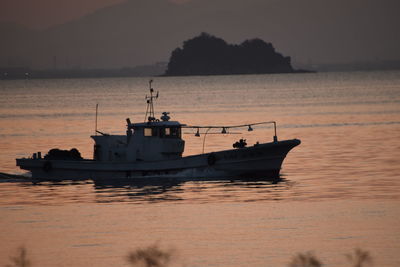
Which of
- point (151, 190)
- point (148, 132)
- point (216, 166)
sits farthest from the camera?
point (148, 132)

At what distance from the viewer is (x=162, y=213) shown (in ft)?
120

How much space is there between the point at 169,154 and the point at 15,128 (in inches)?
2062

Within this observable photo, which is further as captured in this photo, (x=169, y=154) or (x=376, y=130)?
(x=376, y=130)

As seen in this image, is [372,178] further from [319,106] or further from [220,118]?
[319,106]

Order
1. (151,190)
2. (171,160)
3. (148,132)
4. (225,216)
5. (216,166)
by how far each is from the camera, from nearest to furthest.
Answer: (225,216), (151,190), (171,160), (216,166), (148,132)

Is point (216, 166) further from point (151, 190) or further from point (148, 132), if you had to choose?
point (151, 190)

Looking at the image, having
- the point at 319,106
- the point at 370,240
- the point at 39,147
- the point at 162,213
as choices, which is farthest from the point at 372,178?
the point at 319,106

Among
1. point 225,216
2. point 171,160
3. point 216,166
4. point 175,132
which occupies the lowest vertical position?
point 225,216

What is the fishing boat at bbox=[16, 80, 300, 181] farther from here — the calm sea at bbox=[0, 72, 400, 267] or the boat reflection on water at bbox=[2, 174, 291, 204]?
the calm sea at bbox=[0, 72, 400, 267]

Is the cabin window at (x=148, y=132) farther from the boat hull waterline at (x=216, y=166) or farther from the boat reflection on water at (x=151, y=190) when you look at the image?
the boat reflection on water at (x=151, y=190)

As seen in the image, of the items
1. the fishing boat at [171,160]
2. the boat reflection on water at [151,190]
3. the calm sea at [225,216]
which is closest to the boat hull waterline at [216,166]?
the fishing boat at [171,160]

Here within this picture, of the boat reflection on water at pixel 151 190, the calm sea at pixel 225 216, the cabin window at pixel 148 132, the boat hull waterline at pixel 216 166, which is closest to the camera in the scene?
the calm sea at pixel 225 216

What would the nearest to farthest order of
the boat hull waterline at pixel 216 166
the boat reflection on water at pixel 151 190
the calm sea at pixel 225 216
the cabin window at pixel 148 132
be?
the calm sea at pixel 225 216 < the boat reflection on water at pixel 151 190 < the boat hull waterline at pixel 216 166 < the cabin window at pixel 148 132

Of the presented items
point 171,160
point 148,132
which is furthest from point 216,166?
point 148,132
